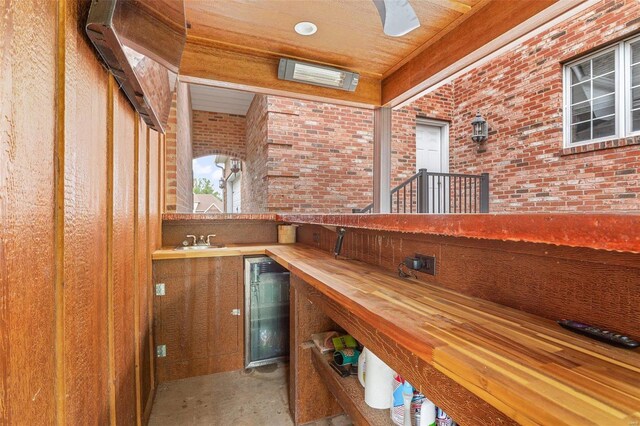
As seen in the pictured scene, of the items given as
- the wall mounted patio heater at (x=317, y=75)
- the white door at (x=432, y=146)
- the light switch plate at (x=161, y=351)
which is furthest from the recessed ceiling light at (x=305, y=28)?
the white door at (x=432, y=146)

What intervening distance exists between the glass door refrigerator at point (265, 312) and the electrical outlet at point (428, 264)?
5.26 feet

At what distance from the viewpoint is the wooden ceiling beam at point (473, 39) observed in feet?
5.67

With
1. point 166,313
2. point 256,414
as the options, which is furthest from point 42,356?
point 166,313

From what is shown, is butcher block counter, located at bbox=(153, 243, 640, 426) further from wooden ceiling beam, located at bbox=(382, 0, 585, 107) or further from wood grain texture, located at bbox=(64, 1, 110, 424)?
wooden ceiling beam, located at bbox=(382, 0, 585, 107)

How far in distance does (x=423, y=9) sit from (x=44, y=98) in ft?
6.76

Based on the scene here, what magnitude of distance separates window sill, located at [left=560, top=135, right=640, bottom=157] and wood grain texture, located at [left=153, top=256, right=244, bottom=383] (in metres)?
4.39

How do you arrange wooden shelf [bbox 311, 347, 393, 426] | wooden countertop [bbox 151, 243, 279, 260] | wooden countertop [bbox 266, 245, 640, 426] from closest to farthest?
wooden countertop [bbox 266, 245, 640, 426]
wooden shelf [bbox 311, 347, 393, 426]
wooden countertop [bbox 151, 243, 279, 260]

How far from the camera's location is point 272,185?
15.3 ft

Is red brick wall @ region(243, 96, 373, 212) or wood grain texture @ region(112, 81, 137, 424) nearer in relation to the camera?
wood grain texture @ region(112, 81, 137, 424)

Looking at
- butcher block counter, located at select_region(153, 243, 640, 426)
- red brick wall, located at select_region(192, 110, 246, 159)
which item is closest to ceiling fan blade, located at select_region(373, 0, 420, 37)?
butcher block counter, located at select_region(153, 243, 640, 426)

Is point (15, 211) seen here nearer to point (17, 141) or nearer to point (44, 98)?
point (17, 141)

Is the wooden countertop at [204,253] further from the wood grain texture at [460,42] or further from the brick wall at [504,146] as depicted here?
the brick wall at [504,146]

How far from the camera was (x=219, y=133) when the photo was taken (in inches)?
277

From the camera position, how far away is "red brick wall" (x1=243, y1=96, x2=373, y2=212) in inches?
184
